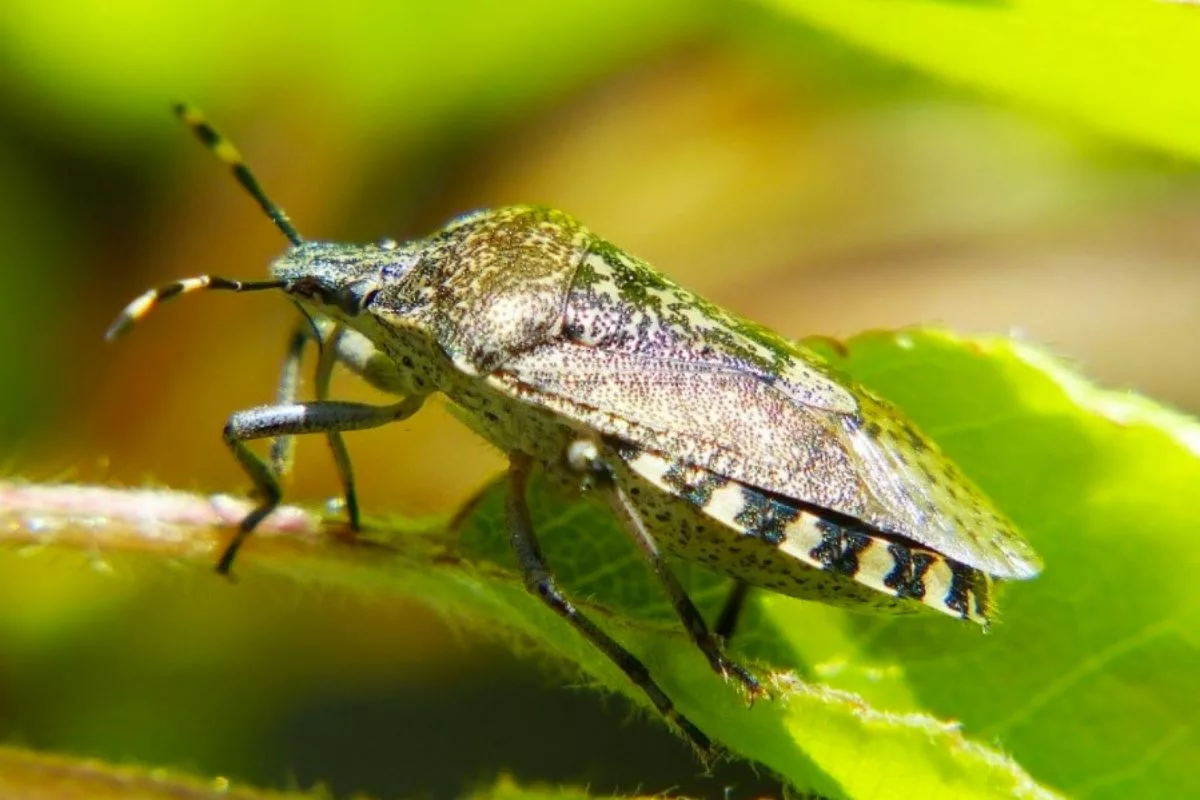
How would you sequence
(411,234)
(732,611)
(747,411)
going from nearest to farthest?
(732,611) < (747,411) < (411,234)

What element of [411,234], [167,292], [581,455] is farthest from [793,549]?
[411,234]

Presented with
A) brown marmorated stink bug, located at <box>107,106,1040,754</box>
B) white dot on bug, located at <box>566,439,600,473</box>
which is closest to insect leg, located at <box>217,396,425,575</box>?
brown marmorated stink bug, located at <box>107,106,1040,754</box>

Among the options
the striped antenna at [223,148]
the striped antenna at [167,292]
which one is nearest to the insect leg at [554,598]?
the striped antenna at [167,292]

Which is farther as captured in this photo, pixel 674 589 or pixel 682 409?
pixel 682 409

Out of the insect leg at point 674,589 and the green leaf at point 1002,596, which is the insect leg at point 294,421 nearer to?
the green leaf at point 1002,596

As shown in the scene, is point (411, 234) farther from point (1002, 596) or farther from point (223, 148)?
point (1002, 596)

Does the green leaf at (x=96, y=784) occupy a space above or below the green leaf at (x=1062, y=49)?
below

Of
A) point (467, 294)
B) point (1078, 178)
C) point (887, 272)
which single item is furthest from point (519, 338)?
point (1078, 178)

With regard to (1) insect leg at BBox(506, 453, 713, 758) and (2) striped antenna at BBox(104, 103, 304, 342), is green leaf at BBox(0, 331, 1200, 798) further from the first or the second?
(2) striped antenna at BBox(104, 103, 304, 342)
